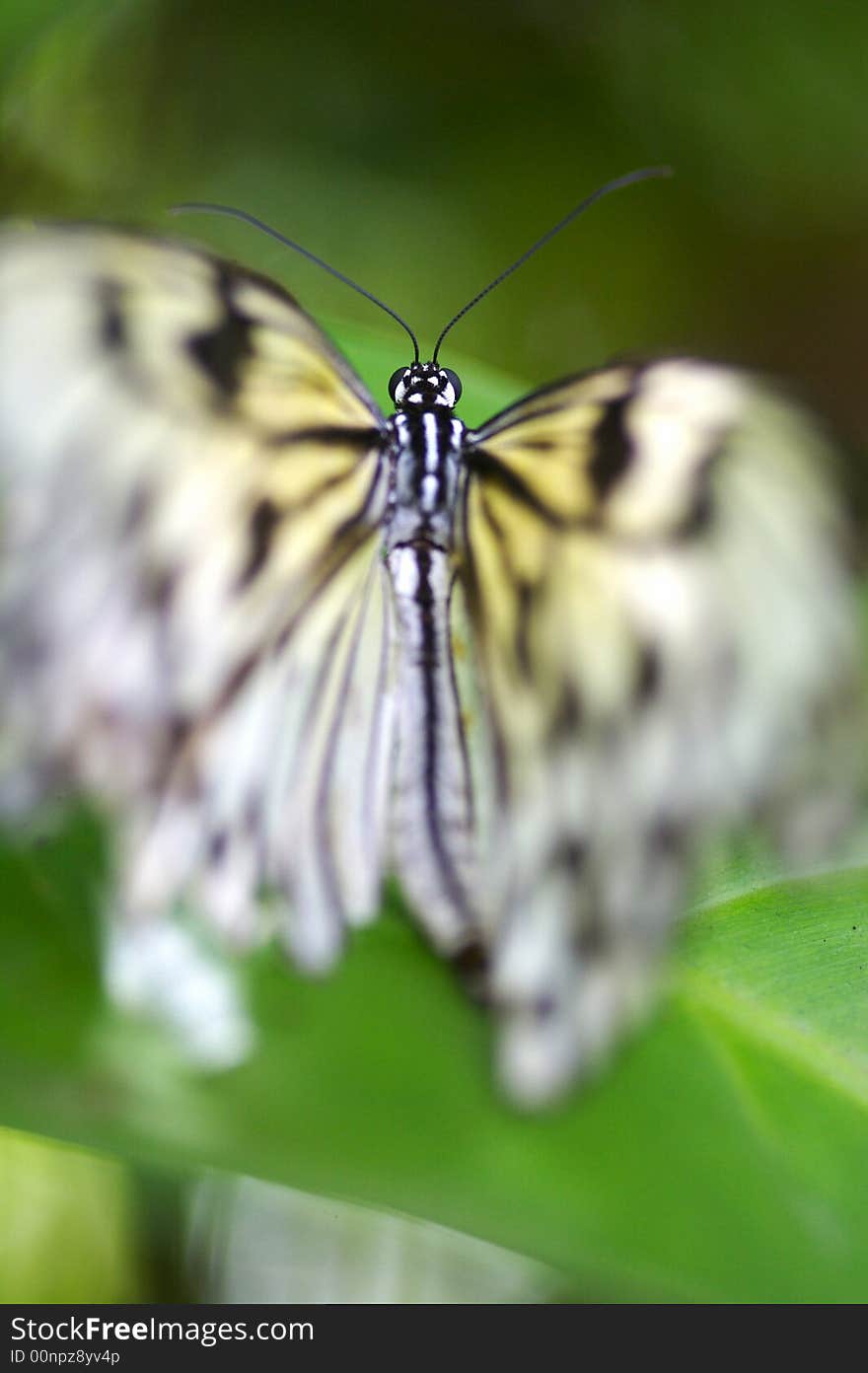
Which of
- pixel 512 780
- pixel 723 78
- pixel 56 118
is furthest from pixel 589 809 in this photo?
pixel 723 78

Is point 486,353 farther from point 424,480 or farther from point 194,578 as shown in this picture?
point 194,578

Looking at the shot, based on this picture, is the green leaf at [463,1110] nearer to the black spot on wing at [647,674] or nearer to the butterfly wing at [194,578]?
the butterfly wing at [194,578]

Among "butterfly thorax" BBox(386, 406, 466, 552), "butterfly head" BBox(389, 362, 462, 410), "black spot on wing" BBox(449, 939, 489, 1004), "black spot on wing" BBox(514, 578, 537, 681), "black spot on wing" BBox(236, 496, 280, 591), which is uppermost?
"butterfly head" BBox(389, 362, 462, 410)

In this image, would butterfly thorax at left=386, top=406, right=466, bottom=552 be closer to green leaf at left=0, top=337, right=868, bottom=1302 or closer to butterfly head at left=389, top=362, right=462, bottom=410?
butterfly head at left=389, top=362, right=462, bottom=410

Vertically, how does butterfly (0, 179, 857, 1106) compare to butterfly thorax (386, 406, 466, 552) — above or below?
below

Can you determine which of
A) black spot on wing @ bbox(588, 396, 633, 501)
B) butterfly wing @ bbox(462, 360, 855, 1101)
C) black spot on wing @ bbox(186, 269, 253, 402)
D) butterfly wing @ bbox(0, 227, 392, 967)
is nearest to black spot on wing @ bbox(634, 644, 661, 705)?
butterfly wing @ bbox(462, 360, 855, 1101)

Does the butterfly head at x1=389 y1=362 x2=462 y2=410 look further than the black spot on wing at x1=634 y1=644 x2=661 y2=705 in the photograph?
Yes

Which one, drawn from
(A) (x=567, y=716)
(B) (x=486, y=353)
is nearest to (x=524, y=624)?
(A) (x=567, y=716)
